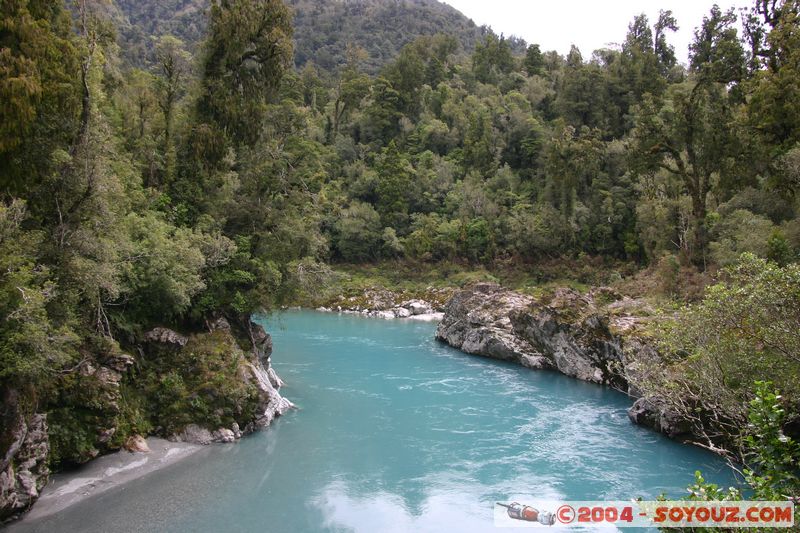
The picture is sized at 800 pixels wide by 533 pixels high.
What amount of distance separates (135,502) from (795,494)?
501 inches

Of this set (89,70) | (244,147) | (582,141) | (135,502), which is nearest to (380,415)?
(135,502)

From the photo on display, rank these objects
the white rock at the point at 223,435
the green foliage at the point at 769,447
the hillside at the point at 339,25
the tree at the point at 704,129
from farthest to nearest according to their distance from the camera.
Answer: the hillside at the point at 339,25, the tree at the point at 704,129, the white rock at the point at 223,435, the green foliage at the point at 769,447

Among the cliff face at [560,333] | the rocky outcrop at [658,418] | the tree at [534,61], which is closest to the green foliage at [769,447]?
Result: the rocky outcrop at [658,418]

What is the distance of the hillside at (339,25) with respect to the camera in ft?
424

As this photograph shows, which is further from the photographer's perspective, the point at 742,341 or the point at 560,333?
the point at 560,333

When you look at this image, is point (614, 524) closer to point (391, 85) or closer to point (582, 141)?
point (582, 141)

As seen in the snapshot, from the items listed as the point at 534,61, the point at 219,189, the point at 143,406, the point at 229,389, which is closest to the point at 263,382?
the point at 229,389

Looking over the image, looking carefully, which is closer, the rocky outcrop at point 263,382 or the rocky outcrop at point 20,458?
the rocky outcrop at point 20,458

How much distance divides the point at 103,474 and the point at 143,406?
8.90ft

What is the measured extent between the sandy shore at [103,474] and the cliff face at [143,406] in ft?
0.87

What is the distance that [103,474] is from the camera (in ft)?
44.3

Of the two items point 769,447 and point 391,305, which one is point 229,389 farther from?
point 391,305

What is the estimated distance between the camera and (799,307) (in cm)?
949

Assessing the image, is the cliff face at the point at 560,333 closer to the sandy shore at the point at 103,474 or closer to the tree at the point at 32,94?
the sandy shore at the point at 103,474
